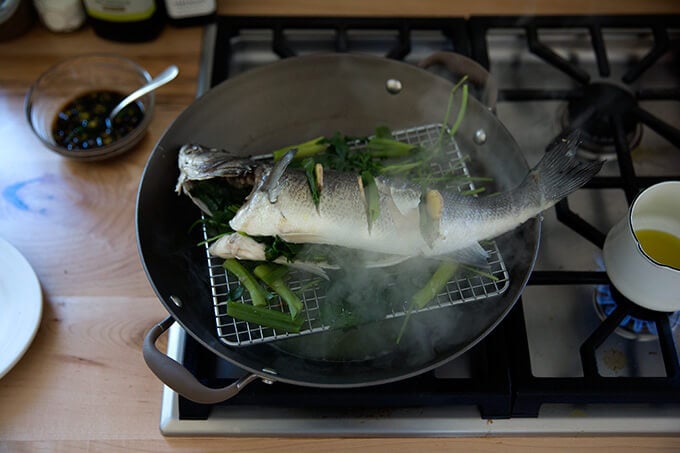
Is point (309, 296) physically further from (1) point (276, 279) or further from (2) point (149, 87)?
(2) point (149, 87)

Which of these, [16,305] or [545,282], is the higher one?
[545,282]

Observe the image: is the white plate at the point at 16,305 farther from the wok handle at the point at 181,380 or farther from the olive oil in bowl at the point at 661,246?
the olive oil in bowl at the point at 661,246

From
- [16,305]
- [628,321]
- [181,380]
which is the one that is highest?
[628,321]

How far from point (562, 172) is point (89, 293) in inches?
39.7

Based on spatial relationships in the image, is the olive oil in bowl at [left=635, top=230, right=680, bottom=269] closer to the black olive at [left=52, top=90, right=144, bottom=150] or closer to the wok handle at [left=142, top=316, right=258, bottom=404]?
the wok handle at [left=142, top=316, right=258, bottom=404]

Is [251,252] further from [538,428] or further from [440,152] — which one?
[538,428]

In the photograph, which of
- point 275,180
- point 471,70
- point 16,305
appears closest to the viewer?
point 275,180

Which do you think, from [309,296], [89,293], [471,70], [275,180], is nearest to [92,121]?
[89,293]

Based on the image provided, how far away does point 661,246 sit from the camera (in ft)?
4.03

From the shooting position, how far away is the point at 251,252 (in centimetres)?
122

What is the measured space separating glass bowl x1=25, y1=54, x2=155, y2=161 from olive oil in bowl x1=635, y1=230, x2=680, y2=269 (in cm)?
112

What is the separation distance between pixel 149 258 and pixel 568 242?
903 mm

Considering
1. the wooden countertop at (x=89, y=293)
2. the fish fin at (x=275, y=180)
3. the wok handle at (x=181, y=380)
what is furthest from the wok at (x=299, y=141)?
the fish fin at (x=275, y=180)

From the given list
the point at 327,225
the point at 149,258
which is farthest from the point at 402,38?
the point at 149,258
